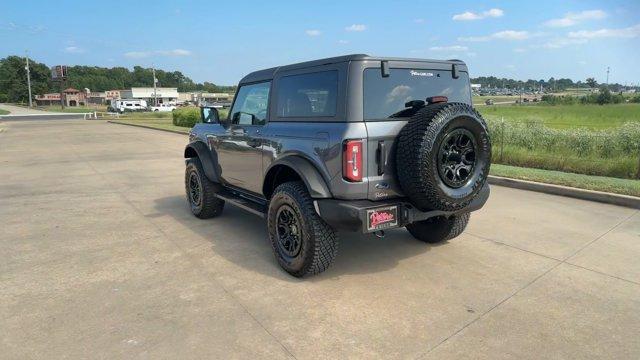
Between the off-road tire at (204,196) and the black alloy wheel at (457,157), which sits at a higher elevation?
the black alloy wheel at (457,157)

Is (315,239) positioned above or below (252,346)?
above

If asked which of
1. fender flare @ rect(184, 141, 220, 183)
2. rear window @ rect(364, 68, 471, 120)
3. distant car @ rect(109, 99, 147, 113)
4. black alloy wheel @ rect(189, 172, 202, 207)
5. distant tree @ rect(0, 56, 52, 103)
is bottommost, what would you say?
black alloy wheel @ rect(189, 172, 202, 207)

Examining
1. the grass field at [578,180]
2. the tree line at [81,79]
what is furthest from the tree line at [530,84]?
the grass field at [578,180]

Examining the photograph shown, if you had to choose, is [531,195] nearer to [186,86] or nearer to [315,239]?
[315,239]

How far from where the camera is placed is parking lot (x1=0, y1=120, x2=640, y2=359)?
302 centimetres

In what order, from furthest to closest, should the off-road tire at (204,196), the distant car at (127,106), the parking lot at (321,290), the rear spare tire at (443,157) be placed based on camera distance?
the distant car at (127,106)
the off-road tire at (204,196)
the rear spare tire at (443,157)
the parking lot at (321,290)

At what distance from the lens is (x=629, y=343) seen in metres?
2.98

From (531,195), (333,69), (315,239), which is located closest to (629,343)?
(315,239)

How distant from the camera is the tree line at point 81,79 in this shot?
110250 mm

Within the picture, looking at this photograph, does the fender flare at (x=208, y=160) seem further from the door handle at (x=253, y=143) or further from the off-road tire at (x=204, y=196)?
the door handle at (x=253, y=143)

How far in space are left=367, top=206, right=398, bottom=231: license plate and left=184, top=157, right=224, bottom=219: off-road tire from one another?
292 cm

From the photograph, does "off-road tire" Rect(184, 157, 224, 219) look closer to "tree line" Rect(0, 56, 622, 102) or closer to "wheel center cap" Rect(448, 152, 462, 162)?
"wheel center cap" Rect(448, 152, 462, 162)

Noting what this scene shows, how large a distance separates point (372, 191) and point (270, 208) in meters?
1.13

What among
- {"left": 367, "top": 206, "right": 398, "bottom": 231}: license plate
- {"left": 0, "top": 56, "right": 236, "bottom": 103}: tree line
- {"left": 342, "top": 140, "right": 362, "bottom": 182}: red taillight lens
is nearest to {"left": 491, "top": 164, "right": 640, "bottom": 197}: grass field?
{"left": 367, "top": 206, "right": 398, "bottom": 231}: license plate
